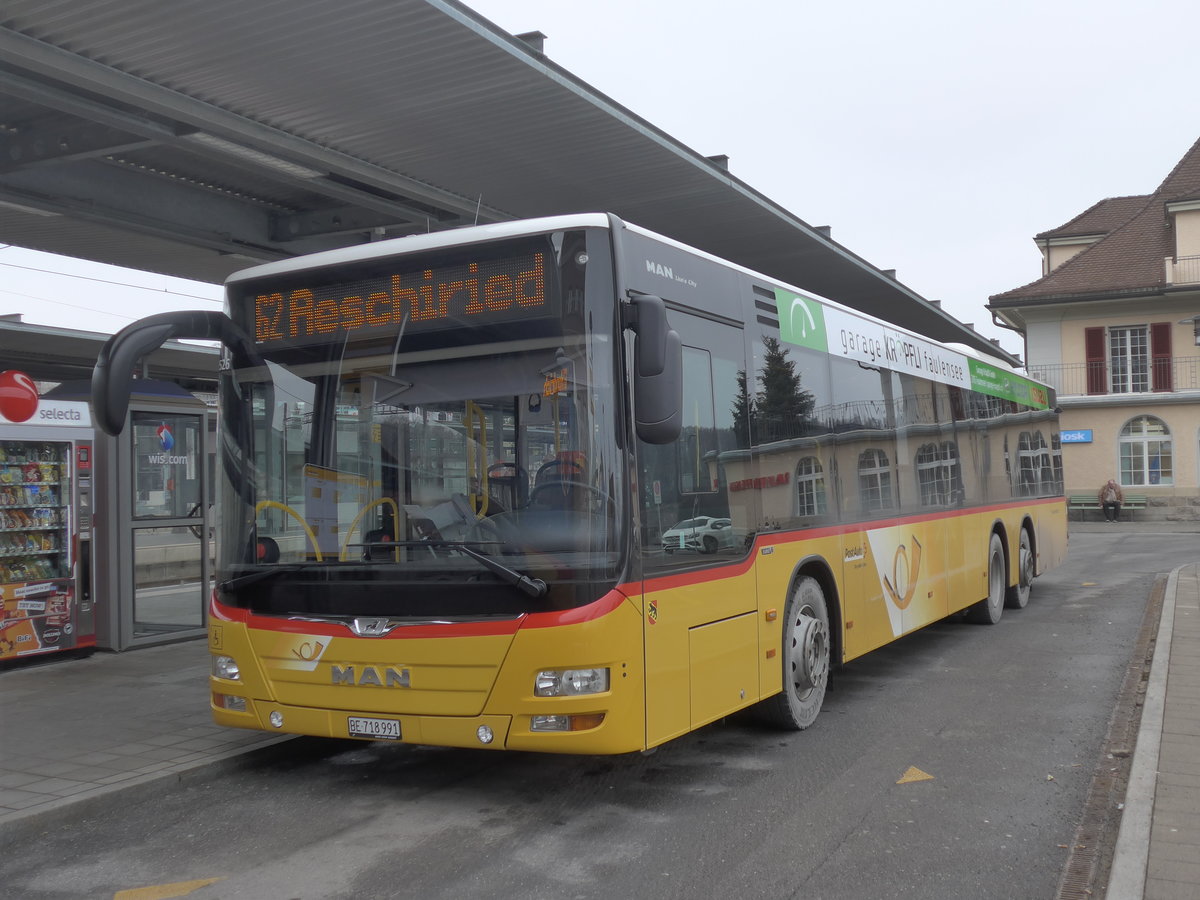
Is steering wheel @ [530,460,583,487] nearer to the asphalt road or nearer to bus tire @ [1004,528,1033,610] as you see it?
the asphalt road

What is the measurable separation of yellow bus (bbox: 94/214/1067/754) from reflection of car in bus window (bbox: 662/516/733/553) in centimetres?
2

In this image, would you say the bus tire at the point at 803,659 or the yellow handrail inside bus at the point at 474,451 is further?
the bus tire at the point at 803,659

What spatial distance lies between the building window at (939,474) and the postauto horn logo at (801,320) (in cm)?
248

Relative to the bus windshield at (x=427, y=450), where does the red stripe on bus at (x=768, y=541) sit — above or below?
below

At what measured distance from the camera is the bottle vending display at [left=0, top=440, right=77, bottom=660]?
9.78m

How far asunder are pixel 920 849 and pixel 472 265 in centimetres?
348

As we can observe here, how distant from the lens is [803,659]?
7.26m

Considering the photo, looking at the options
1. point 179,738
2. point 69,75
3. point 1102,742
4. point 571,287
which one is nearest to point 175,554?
point 179,738

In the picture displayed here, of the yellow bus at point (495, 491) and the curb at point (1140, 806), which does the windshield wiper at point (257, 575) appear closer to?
the yellow bus at point (495, 491)

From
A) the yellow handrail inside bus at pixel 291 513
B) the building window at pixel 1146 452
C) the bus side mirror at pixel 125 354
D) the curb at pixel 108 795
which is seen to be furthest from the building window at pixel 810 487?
the building window at pixel 1146 452

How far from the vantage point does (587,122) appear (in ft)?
30.1

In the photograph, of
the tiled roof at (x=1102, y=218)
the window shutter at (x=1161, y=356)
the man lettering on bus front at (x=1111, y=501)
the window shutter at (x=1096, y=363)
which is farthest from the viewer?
the tiled roof at (x=1102, y=218)

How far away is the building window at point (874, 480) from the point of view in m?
8.59

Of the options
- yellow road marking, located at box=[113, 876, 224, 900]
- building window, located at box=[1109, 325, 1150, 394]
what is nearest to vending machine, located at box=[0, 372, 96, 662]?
yellow road marking, located at box=[113, 876, 224, 900]
